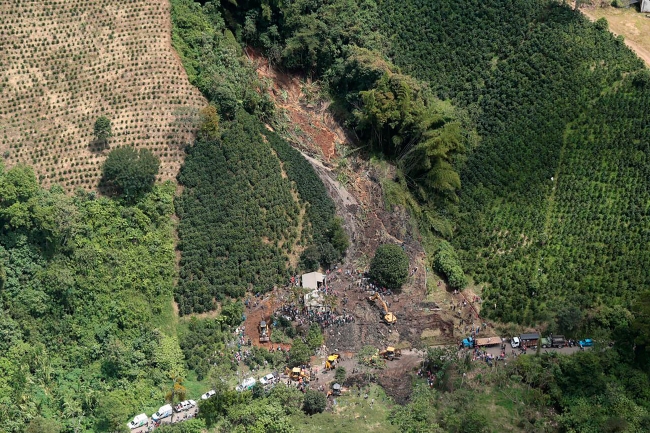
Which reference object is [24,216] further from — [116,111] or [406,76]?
[406,76]

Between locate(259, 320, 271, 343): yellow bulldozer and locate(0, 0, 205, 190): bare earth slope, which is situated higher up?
locate(0, 0, 205, 190): bare earth slope

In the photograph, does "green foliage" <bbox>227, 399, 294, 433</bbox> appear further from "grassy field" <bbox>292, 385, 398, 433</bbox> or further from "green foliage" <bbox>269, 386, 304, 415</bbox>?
"grassy field" <bbox>292, 385, 398, 433</bbox>

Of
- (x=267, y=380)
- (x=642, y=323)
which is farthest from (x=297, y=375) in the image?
(x=642, y=323)

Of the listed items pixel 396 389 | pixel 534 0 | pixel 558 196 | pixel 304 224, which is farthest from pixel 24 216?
pixel 534 0

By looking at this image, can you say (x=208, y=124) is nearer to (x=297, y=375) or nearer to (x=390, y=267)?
(x=390, y=267)

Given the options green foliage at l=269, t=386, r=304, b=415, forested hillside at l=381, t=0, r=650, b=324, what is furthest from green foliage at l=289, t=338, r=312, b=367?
forested hillside at l=381, t=0, r=650, b=324
